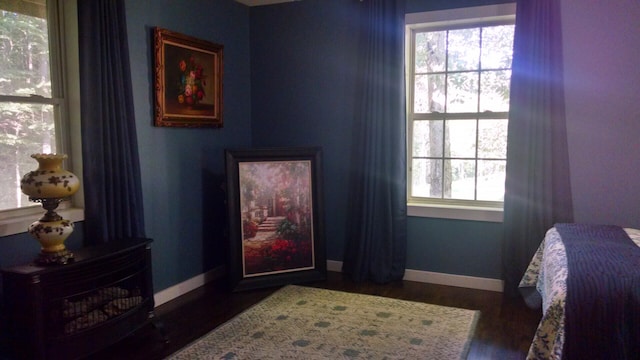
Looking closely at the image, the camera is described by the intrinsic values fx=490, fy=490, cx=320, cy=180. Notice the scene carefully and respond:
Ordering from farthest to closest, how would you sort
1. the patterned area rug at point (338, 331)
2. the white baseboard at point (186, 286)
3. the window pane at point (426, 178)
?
the window pane at point (426, 178)
the white baseboard at point (186, 286)
the patterned area rug at point (338, 331)

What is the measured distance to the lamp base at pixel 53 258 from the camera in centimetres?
242

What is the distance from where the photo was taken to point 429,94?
4.07m

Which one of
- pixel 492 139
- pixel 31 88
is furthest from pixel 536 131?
pixel 31 88

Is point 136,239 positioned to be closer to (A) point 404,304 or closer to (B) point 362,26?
(A) point 404,304

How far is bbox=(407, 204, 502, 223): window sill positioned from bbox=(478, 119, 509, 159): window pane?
17.3 inches

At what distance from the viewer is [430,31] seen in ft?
13.1

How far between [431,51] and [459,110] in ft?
1.77

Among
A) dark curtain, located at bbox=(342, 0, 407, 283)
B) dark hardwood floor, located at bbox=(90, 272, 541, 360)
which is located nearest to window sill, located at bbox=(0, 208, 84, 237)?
dark hardwood floor, located at bbox=(90, 272, 541, 360)

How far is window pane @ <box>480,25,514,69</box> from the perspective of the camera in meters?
3.77

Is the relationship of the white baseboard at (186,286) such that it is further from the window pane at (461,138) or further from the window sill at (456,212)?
the window pane at (461,138)

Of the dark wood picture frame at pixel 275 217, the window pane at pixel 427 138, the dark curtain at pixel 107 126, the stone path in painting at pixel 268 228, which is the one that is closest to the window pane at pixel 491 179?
the window pane at pixel 427 138

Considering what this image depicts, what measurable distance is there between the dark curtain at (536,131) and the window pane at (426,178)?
621mm

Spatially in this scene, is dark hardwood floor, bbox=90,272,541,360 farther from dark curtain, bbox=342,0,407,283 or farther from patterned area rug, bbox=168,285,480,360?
dark curtain, bbox=342,0,407,283

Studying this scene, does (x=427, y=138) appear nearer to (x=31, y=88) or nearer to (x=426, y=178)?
(x=426, y=178)
